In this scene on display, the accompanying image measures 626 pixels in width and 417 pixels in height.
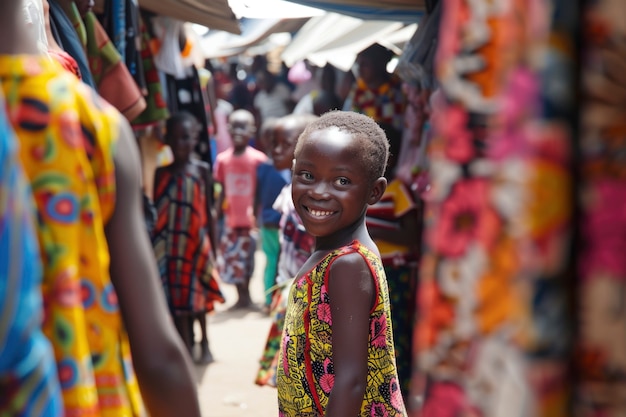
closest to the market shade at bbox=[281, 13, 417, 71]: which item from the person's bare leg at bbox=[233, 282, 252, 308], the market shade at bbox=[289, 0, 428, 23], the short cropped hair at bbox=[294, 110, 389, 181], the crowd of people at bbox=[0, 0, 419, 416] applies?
the market shade at bbox=[289, 0, 428, 23]

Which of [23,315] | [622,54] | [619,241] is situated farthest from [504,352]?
[23,315]

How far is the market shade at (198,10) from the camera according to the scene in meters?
5.28

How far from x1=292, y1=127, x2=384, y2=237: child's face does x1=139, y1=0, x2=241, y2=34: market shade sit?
3403mm

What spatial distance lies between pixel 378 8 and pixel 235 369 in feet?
9.60

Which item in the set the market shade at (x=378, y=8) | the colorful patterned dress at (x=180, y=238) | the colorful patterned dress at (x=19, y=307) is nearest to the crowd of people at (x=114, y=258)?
the colorful patterned dress at (x=19, y=307)

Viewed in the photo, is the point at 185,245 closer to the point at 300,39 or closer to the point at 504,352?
the point at 300,39

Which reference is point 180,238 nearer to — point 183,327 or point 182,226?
point 182,226

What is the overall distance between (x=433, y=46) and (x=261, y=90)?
907cm

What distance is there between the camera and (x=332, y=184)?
2152 mm

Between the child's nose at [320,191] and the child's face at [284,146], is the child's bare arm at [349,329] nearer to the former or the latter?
the child's nose at [320,191]

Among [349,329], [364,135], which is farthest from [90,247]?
[364,135]

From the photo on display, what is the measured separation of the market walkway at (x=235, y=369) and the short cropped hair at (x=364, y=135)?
10.5 feet

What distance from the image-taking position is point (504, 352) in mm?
924

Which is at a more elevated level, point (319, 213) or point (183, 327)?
point (319, 213)
